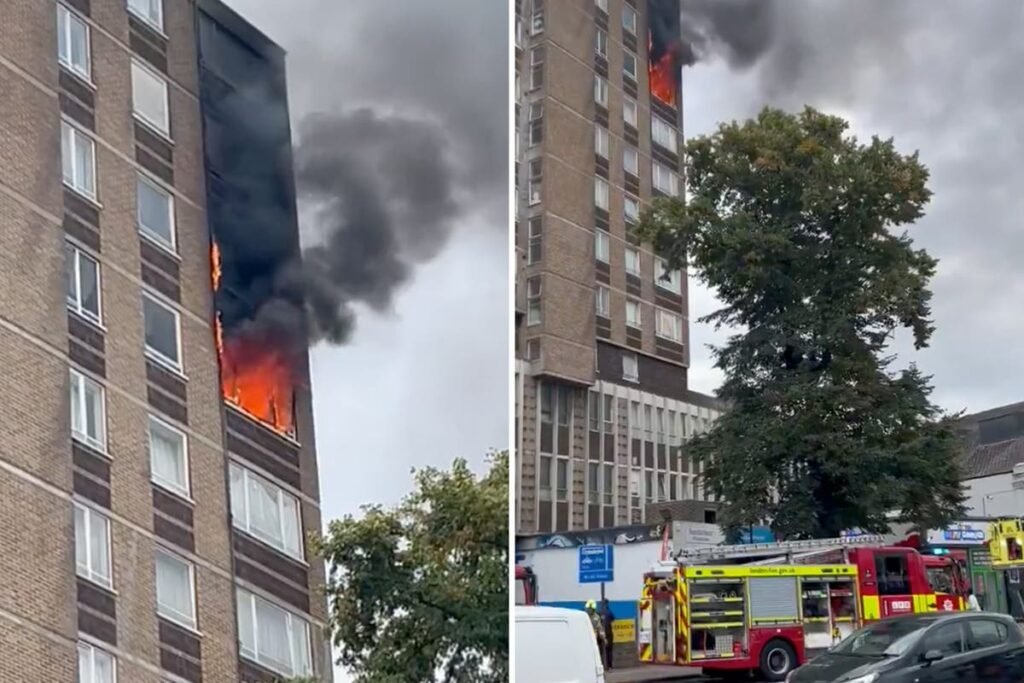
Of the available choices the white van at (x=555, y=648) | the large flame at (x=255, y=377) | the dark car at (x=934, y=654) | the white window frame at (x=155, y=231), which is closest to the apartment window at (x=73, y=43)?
the white window frame at (x=155, y=231)

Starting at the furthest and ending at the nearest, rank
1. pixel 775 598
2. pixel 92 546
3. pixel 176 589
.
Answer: pixel 775 598, pixel 176 589, pixel 92 546

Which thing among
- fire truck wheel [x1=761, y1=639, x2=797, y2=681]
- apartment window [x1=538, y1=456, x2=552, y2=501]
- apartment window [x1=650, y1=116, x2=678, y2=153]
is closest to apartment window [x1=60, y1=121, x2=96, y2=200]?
apartment window [x1=650, y1=116, x2=678, y2=153]

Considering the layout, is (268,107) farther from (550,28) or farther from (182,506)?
(550,28)

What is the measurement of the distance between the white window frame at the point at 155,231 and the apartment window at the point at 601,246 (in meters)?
5.19

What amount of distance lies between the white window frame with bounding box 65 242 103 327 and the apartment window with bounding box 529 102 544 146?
5303 mm

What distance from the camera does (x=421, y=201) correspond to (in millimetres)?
7578

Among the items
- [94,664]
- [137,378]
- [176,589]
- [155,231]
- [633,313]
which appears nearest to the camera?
[94,664]

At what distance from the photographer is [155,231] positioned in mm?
6734

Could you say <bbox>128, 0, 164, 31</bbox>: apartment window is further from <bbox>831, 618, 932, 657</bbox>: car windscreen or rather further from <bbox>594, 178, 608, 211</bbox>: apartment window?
<bbox>831, 618, 932, 657</bbox>: car windscreen

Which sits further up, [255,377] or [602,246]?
[602,246]

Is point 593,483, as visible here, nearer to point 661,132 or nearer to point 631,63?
point 661,132

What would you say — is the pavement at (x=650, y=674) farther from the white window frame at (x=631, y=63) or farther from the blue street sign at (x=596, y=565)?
the white window frame at (x=631, y=63)

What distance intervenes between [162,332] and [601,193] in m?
5.60

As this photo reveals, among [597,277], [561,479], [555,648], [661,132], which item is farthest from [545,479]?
[555,648]
